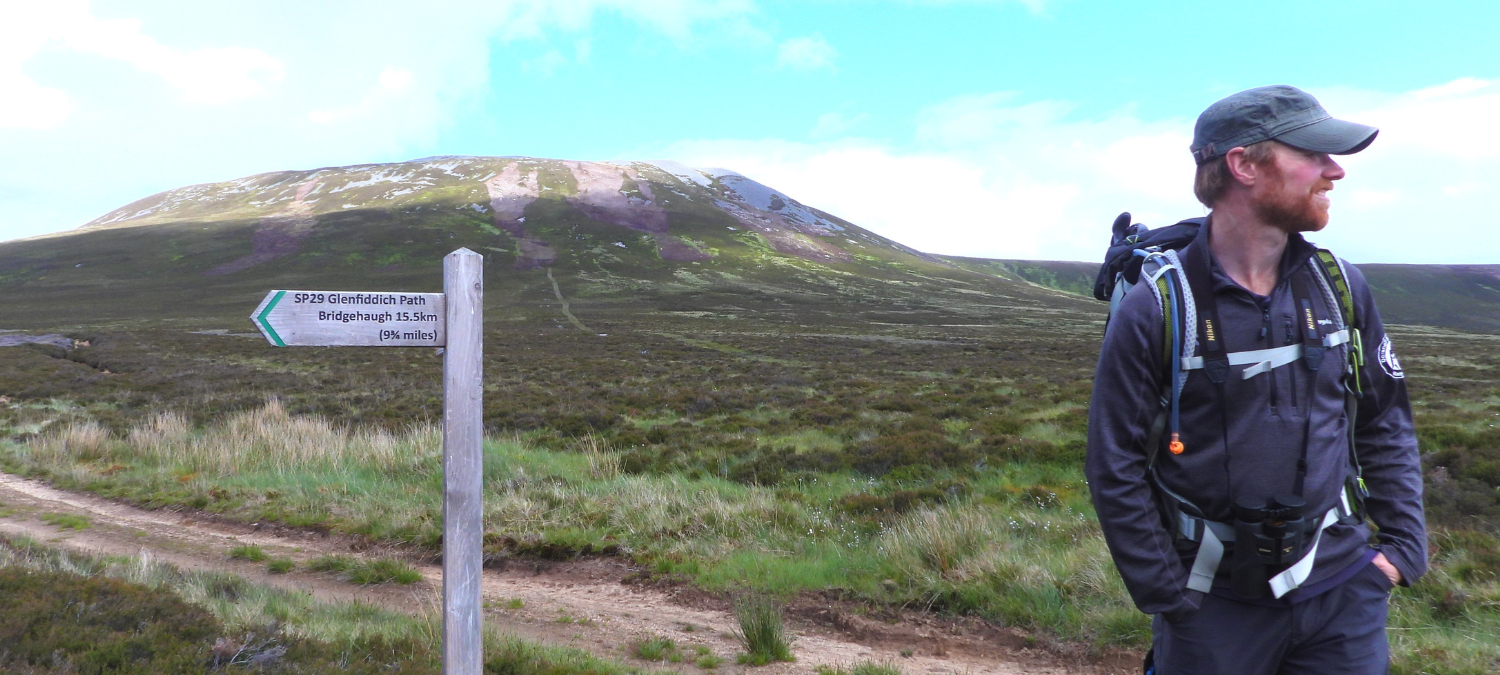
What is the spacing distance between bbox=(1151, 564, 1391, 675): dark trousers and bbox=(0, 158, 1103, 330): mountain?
57.5 meters

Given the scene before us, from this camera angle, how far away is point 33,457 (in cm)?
1018

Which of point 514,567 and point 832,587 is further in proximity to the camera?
point 514,567

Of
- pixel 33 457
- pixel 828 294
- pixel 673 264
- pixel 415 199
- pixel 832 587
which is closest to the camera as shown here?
pixel 832 587

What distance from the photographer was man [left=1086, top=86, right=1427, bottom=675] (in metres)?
1.84

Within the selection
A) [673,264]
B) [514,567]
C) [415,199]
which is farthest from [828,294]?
[514,567]

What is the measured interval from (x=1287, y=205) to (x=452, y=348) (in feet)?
9.34

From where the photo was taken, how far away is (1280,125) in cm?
190

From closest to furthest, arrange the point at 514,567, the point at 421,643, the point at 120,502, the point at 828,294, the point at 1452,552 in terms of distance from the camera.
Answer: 1. the point at 421,643
2. the point at 1452,552
3. the point at 514,567
4. the point at 120,502
5. the point at 828,294

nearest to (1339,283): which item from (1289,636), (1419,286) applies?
(1289,636)

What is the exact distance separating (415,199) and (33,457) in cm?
11746

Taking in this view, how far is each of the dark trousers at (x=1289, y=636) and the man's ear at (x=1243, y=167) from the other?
104 cm

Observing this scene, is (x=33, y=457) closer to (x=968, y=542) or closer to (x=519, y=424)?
(x=519, y=424)

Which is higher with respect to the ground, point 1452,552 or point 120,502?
point 1452,552

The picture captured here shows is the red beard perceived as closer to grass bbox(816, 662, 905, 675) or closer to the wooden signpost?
the wooden signpost
